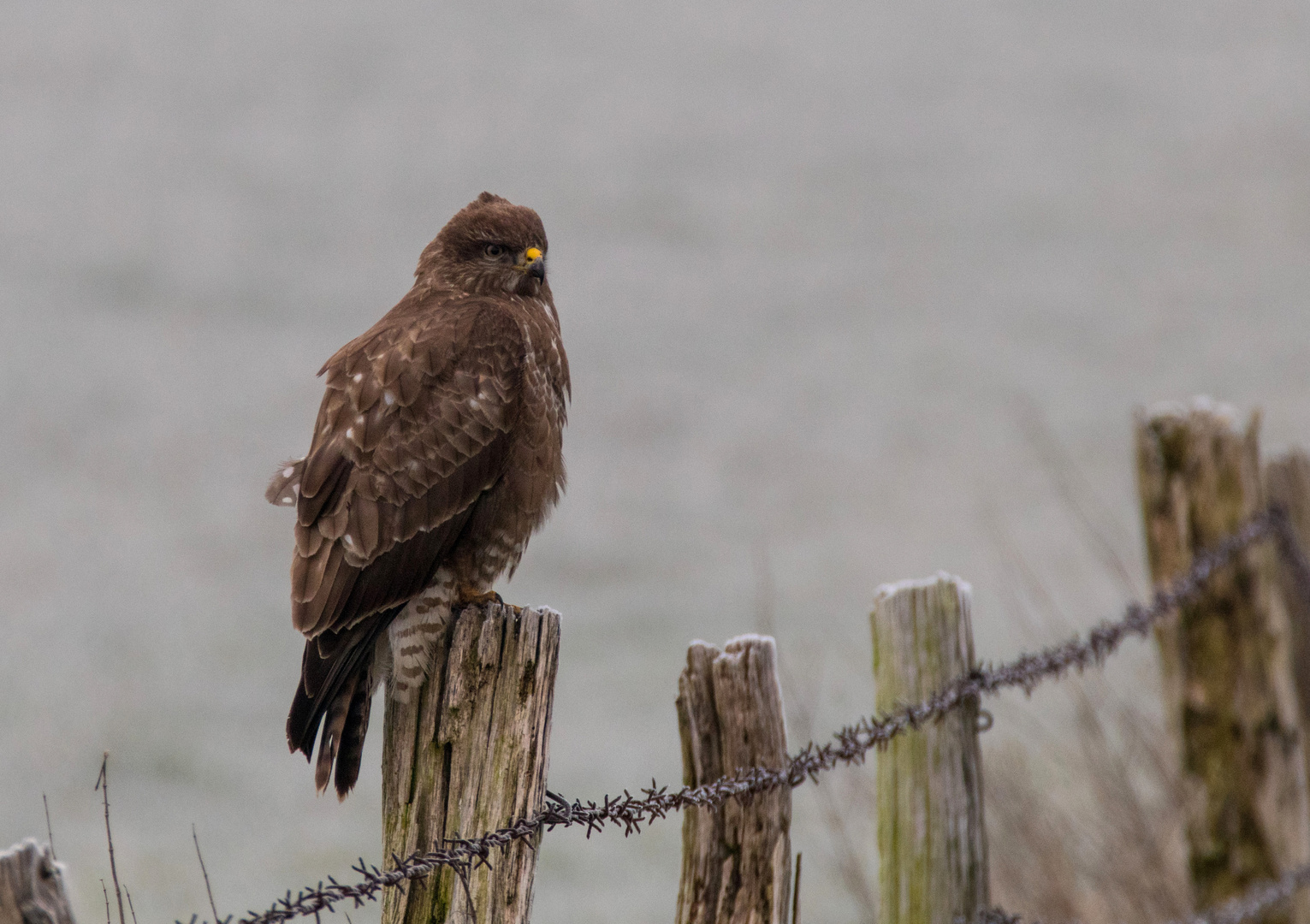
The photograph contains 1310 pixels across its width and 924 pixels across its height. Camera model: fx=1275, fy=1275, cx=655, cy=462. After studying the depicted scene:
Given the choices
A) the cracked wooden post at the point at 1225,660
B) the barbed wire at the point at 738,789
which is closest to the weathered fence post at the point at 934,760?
the barbed wire at the point at 738,789

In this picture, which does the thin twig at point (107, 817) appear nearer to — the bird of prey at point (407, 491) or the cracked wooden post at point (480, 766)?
the cracked wooden post at point (480, 766)

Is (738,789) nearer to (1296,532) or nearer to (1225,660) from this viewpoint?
(1225,660)

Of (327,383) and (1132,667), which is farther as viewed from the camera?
(1132,667)

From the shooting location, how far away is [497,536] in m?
2.97

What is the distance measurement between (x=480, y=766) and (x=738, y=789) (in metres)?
0.51

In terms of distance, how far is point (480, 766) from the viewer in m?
1.97

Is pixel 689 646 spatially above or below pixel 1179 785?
below

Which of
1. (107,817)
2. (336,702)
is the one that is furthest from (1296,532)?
(107,817)

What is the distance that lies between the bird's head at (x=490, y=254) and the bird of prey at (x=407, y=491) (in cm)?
18

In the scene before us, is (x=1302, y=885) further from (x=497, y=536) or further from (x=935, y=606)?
(x=497, y=536)

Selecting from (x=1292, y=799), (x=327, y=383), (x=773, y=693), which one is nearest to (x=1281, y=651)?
(x=1292, y=799)

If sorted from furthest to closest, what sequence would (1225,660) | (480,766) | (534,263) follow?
(1225,660) → (534,263) → (480,766)

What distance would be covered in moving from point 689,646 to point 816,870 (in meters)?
7.19

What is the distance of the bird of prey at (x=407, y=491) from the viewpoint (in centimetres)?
251
